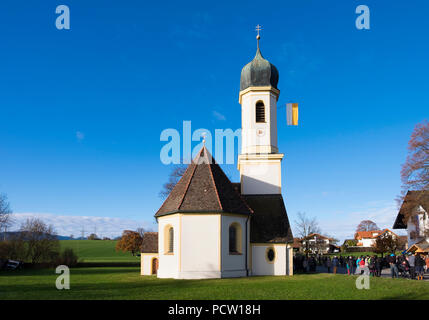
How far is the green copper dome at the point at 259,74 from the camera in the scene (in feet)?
100

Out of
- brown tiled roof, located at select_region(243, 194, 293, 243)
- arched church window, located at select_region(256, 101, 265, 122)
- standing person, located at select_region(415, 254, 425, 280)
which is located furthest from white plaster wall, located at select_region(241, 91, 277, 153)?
standing person, located at select_region(415, 254, 425, 280)

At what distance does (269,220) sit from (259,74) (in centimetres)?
1163

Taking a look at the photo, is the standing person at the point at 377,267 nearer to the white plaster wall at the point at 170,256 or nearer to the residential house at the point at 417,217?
the residential house at the point at 417,217

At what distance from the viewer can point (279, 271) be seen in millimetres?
26656

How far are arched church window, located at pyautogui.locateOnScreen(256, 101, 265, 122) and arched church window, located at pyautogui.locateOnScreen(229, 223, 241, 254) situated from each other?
926cm

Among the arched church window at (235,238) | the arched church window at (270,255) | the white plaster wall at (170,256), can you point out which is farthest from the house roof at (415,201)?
the white plaster wall at (170,256)

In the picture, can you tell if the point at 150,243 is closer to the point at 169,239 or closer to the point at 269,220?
the point at 169,239

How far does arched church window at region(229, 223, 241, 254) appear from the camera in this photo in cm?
2541

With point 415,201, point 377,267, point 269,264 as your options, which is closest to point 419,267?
point 377,267

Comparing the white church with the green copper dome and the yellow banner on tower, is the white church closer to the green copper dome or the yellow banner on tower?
the green copper dome
